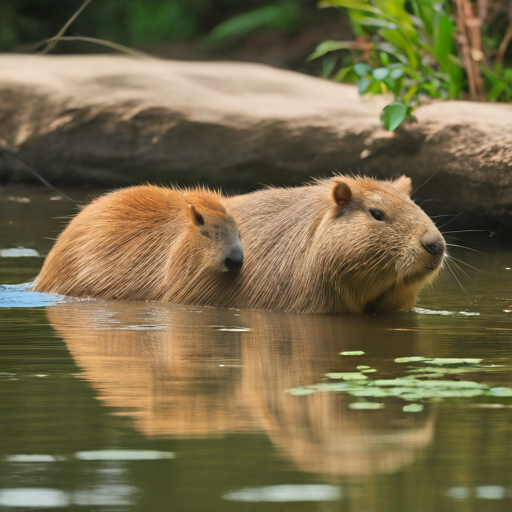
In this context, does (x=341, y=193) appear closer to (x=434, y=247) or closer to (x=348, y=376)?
(x=434, y=247)

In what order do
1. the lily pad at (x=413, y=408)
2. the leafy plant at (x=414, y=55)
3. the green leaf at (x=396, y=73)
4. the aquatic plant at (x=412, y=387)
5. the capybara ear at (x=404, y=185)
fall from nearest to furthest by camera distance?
the lily pad at (x=413, y=408), the aquatic plant at (x=412, y=387), the capybara ear at (x=404, y=185), the green leaf at (x=396, y=73), the leafy plant at (x=414, y=55)

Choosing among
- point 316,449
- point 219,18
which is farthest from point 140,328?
point 219,18

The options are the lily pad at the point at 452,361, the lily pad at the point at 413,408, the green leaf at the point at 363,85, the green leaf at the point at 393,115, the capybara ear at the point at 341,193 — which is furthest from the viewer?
the green leaf at the point at 363,85

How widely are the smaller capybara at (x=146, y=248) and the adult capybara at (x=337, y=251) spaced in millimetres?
150

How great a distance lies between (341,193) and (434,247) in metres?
0.53

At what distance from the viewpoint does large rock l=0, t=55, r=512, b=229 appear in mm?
6707

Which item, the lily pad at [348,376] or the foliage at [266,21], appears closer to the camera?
the lily pad at [348,376]

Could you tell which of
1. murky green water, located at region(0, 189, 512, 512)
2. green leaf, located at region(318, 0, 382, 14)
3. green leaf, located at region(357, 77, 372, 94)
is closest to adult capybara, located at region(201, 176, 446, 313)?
murky green water, located at region(0, 189, 512, 512)

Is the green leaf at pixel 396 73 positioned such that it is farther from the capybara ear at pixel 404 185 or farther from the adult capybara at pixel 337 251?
the adult capybara at pixel 337 251

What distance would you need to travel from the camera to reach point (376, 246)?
4.47m

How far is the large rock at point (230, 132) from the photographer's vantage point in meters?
6.71

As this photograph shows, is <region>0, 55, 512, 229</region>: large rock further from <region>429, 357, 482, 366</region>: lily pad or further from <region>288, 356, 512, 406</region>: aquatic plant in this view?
<region>288, 356, 512, 406</region>: aquatic plant

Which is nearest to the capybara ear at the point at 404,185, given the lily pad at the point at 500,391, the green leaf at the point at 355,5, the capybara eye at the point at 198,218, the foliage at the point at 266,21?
the capybara eye at the point at 198,218

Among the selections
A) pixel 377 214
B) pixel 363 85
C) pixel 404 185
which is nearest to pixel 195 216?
pixel 377 214
